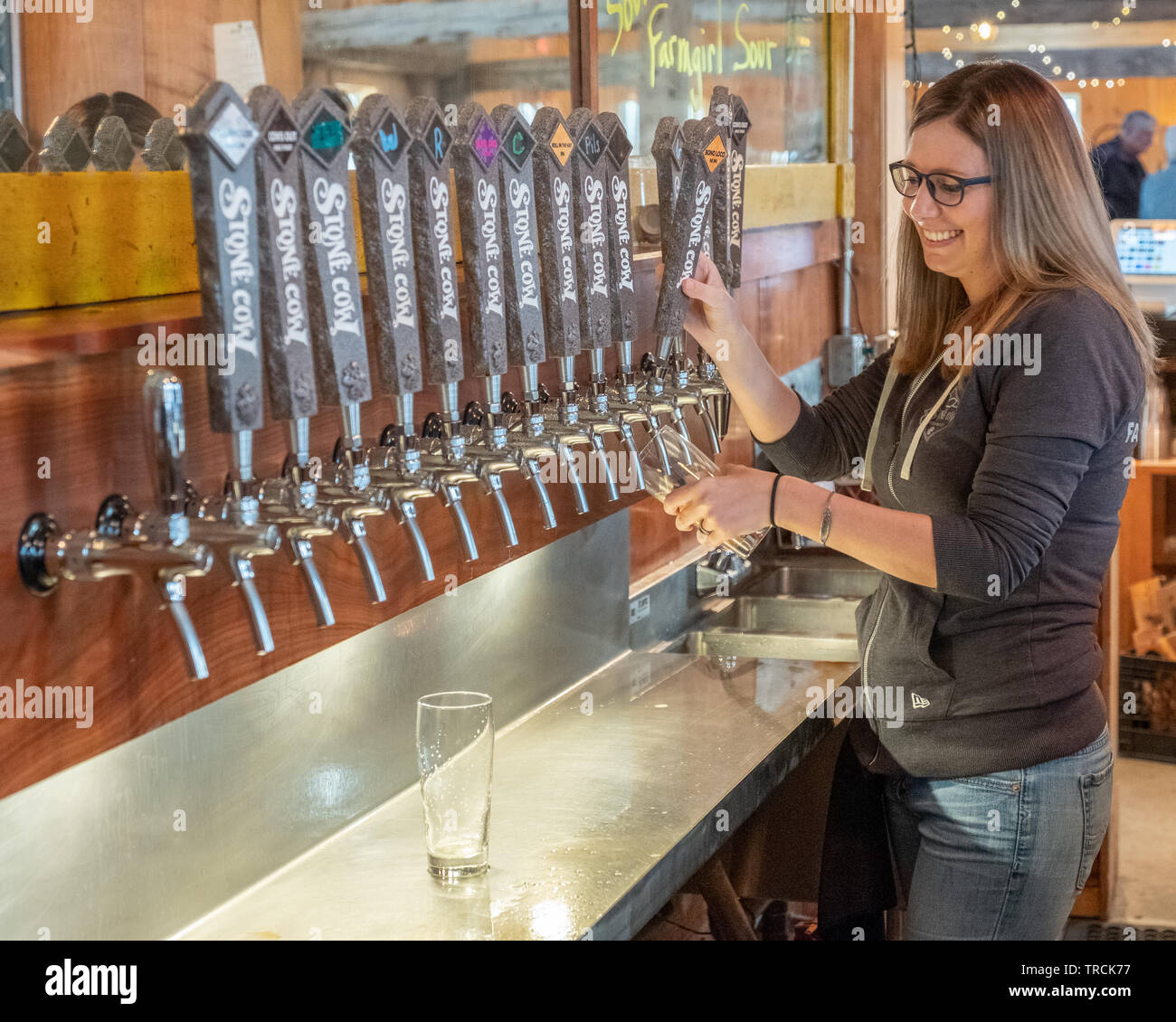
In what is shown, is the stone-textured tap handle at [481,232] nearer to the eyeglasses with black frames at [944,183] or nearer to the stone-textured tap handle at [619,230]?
the stone-textured tap handle at [619,230]

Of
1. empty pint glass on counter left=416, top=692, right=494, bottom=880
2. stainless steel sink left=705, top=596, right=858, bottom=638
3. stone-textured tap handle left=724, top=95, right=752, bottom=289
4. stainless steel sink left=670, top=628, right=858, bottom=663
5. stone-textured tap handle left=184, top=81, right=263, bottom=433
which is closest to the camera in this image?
stone-textured tap handle left=184, top=81, right=263, bottom=433

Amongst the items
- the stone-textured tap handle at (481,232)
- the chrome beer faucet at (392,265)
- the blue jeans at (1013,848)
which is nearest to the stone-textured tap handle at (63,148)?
the chrome beer faucet at (392,265)

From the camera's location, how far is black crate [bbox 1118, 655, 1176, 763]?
5.01 m

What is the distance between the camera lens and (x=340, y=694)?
1.90m

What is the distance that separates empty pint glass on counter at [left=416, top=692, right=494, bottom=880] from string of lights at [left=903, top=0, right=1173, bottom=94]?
20.8ft

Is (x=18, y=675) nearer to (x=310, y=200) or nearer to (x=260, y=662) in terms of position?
(x=260, y=662)

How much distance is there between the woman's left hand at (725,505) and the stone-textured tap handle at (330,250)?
24.2 inches

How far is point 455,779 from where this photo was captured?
65.3 inches

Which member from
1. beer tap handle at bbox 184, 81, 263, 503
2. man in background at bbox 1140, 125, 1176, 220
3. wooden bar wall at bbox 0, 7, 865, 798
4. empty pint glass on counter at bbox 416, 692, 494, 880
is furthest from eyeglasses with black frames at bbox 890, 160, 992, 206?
man in background at bbox 1140, 125, 1176, 220

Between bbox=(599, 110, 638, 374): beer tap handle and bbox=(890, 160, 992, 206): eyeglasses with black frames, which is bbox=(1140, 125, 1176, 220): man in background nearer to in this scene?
bbox=(890, 160, 992, 206): eyeglasses with black frames

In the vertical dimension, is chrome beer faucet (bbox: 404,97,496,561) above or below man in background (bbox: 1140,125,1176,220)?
below

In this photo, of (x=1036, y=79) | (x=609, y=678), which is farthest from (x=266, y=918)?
(x=1036, y=79)

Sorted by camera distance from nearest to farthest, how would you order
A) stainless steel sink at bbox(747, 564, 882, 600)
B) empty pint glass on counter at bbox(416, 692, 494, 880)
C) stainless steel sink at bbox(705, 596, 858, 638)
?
empty pint glass on counter at bbox(416, 692, 494, 880), stainless steel sink at bbox(705, 596, 858, 638), stainless steel sink at bbox(747, 564, 882, 600)

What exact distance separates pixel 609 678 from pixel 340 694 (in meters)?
0.83
